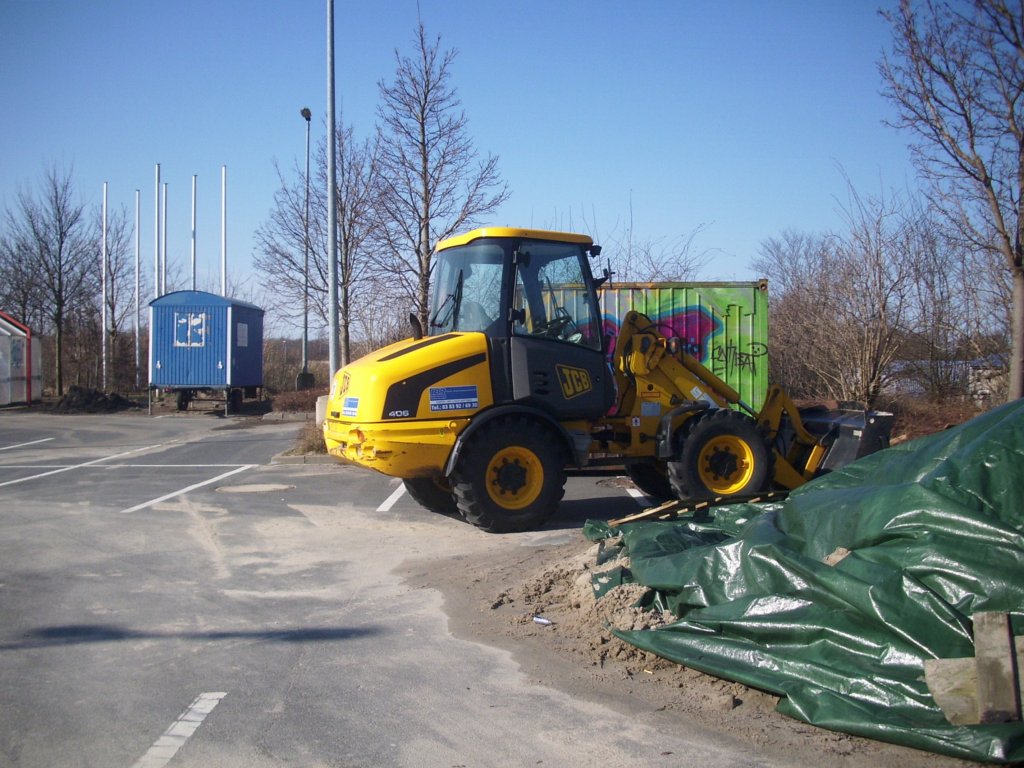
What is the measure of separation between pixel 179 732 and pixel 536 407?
522cm

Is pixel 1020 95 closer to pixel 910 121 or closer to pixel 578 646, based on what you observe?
pixel 910 121

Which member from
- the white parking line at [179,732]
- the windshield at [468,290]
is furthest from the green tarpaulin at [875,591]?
the windshield at [468,290]

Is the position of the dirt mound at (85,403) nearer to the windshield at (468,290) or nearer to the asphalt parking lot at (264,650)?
the asphalt parking lot at (264,650)

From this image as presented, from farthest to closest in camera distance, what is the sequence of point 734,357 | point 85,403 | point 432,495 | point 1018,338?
point 85,403, point 734,357, point 432,495, point 1018,338

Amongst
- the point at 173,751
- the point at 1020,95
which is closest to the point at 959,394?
the point at 1020,95

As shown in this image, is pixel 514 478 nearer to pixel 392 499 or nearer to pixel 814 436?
pixel 392 499

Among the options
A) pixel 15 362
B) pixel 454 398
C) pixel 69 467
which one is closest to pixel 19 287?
pixel 15 362

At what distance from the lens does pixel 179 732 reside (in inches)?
165

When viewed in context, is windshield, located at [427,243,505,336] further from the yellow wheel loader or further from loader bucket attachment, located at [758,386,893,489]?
loader bucket attachment, located at [758,386,893,489]

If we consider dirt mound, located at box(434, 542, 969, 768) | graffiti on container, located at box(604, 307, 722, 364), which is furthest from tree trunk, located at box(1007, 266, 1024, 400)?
dirt mound, located at box(434, 542, 969, 768)

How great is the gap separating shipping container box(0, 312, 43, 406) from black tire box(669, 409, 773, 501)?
88.2 ft

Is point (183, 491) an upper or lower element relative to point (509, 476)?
lower

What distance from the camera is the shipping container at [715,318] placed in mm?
14062

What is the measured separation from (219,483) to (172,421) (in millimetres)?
13774
